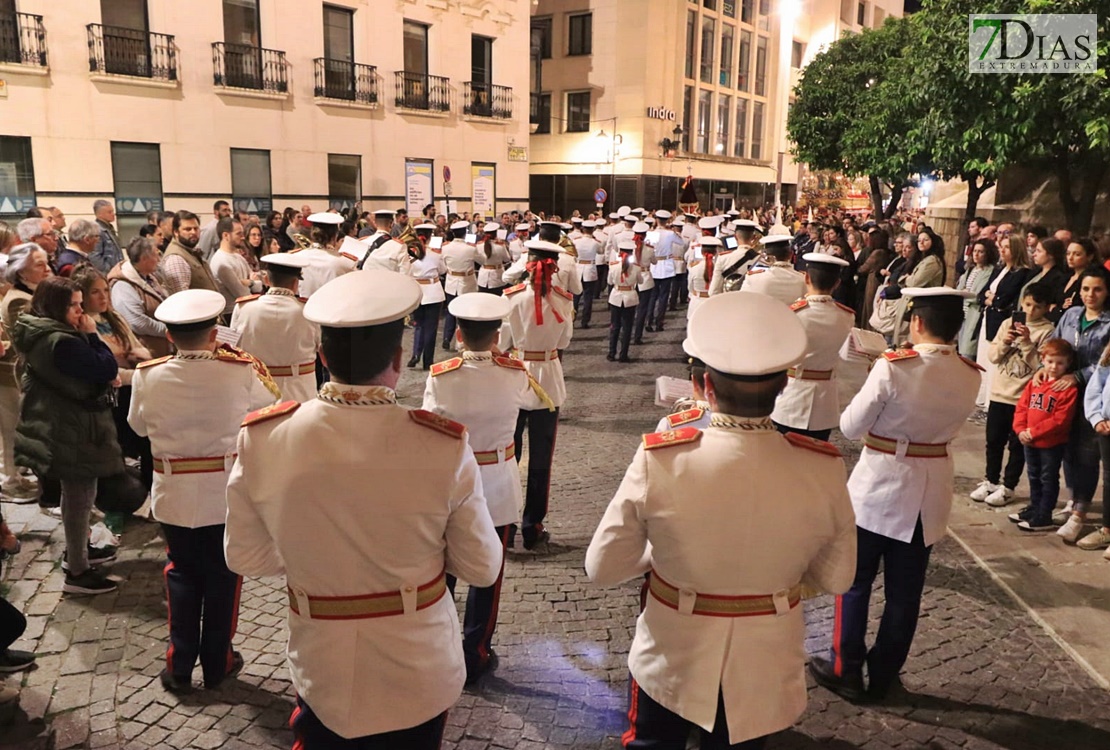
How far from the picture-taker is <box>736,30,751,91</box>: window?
37.1m

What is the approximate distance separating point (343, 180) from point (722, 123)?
20.5 meters

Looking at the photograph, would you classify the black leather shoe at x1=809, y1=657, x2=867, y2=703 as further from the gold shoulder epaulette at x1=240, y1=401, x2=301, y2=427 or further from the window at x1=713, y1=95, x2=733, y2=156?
the window at x1=713, y1=95, x2=733, y2=156

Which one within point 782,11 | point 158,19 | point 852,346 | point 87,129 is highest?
point 782,11

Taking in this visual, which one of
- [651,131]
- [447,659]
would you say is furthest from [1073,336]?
[651,131]

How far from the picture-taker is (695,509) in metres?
2.38

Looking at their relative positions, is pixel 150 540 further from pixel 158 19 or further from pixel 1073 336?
pixel 158 19

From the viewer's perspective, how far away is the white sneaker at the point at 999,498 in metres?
6.54

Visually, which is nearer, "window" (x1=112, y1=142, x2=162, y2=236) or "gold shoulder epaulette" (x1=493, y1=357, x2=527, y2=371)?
"gold shoulder epaulette" (x1=493, y1=357, x2=527, y2=371)

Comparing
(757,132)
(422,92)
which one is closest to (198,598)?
(422,92)

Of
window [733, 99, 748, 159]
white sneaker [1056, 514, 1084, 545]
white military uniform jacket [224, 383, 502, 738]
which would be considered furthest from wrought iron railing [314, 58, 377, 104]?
window [733, 99, 748, 159]

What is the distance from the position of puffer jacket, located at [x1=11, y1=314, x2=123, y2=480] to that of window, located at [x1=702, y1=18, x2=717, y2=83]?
33.3 meters

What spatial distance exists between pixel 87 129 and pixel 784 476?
737 inches

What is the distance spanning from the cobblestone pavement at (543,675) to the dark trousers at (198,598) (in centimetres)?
18

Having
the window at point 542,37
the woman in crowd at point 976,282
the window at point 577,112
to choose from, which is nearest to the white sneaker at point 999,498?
the woman in crowd at point 976,282
